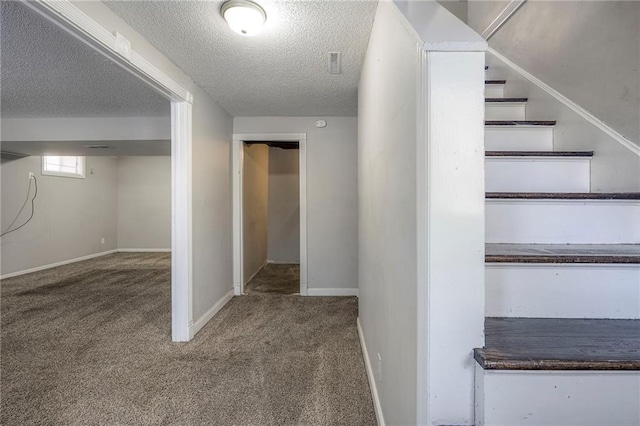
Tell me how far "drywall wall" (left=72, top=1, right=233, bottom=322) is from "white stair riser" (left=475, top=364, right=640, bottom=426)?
7.35ft

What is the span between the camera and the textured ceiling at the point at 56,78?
1.64 m

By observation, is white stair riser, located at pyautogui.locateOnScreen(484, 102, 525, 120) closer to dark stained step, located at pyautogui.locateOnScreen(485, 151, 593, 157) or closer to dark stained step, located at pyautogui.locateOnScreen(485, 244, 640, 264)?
dark stained step, located at pyautogui.locateOnScreen(485, 151, 593, 157)

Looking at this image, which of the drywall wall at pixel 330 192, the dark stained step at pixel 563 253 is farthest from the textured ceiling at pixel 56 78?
the dark stained step at pixel 563 253

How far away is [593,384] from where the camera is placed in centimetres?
68

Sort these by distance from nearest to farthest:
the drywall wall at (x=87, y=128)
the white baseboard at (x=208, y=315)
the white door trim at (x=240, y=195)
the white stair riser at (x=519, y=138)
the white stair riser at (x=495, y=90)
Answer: the white stair riser at (x=519, y=138)
the white stair riser at (x=495, y=90)
the white baseboard at (x=208, y=315)
the white door trim at (x=240, y=195)
the drywall wall at (x=87, y=128)

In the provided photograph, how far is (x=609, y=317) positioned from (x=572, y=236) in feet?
1.22

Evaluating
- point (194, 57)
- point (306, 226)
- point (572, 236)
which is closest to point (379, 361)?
point (572, 236)

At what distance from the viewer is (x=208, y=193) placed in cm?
263

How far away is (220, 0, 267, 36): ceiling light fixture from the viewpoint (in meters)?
1.39

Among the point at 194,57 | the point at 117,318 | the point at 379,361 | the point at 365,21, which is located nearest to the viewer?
the point at 379,361

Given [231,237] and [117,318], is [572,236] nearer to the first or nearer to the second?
[231,237]

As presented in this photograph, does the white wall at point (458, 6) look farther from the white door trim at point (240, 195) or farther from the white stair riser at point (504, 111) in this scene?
the white door trim at point (240, 195)

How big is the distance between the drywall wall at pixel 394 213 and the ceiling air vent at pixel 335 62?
43cm

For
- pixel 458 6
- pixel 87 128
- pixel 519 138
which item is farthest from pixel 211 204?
pixel 458 6
